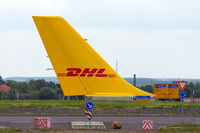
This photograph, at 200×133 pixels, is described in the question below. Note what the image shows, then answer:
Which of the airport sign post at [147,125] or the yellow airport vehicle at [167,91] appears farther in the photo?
the yellow airport vehicle at [167,91]

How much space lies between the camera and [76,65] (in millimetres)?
17859

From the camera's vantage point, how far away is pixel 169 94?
8538 cm

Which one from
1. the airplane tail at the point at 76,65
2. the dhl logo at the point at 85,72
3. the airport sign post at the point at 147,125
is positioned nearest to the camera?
the airplane tail at the point at 76,65

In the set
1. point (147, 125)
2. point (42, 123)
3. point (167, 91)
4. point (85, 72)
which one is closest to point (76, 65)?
point (85, 72)

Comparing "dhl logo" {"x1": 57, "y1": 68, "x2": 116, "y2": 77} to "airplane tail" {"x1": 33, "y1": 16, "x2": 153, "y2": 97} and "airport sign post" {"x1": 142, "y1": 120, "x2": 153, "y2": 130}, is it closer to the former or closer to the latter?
"airplane tail" {"x1": 33, "y1": 16, "x2": 153, "y2": 97}

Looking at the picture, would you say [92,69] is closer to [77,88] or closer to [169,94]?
[77,88]

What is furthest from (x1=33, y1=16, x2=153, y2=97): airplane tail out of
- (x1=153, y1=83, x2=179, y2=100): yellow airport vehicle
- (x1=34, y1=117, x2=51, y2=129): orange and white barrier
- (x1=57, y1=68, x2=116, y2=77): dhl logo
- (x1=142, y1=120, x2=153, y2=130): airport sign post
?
(x1=153, y1=83, x2=179, y2=100): yellow airport vehicle

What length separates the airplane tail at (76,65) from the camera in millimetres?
17562

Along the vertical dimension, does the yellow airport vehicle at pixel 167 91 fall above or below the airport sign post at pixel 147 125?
above

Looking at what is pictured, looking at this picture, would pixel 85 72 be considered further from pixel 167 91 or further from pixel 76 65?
pixel 167 91

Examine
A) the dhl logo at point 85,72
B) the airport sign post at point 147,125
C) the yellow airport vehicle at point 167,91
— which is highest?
the dhl logo at point 85,72

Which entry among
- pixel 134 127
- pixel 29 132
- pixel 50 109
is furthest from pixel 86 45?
pixel 50 109

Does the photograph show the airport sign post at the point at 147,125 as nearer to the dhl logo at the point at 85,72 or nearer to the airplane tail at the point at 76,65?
the airplane tail at the point at 76,65

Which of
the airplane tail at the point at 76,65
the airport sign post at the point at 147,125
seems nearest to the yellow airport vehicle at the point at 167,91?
the airport sign post at the point at 147,125
